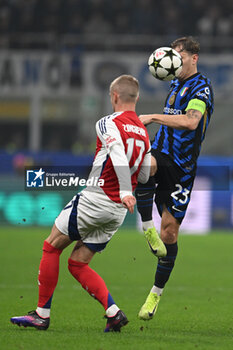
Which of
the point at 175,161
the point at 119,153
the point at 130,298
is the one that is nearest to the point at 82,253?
the point at 119,153

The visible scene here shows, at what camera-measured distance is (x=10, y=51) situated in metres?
20.4

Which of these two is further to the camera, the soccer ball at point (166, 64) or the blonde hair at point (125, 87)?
the soccer ball at point (166, 64)

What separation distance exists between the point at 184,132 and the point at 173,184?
45 centimetres

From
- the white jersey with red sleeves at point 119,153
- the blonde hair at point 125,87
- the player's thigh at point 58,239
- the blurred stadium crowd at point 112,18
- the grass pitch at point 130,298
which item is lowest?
the grass pitch at point 130,298

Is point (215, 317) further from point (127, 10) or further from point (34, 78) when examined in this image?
point (127, 10)

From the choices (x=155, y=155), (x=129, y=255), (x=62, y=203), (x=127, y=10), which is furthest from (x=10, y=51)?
(x=155, y=155)

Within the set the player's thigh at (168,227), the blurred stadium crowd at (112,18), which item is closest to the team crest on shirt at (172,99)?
the player's thigh at (168,227)

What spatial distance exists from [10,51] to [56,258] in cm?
1578

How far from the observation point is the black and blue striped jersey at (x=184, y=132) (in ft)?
20.2

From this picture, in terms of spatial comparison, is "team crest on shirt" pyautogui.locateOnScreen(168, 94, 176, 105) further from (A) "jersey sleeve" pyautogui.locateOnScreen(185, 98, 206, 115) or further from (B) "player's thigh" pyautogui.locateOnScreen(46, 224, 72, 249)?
(B) "player's thigh" pyautogui.locateOnScreen(46, 224, 72, 249)

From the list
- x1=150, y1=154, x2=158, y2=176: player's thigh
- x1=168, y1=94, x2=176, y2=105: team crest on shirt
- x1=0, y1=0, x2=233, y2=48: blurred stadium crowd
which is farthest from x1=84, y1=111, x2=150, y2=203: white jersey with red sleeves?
x1=0, y1=0, x2=233, y2=48: blurred stadium crowd

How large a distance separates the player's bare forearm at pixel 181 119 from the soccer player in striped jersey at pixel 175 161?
182 mm

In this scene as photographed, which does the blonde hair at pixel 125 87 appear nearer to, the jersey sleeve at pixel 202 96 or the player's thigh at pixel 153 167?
the jersey sleeve at pixel 202 96

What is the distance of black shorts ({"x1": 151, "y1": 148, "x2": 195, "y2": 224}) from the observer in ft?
20.7
